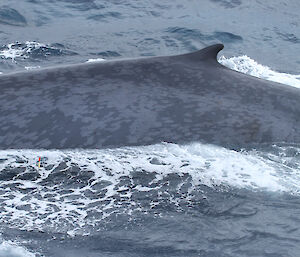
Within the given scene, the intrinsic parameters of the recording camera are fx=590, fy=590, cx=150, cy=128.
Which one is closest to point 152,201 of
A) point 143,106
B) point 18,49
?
point 143,106

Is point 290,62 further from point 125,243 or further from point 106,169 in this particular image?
point 125,243

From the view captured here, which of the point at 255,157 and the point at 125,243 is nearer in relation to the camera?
the point at 125,243

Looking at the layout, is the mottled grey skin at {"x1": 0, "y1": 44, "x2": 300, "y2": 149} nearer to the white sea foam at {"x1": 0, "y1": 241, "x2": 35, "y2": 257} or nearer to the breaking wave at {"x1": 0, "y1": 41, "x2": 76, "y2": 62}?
the white sea foam at {"x1": 0, "y1": 241, "x2": 35, "y2": 257}

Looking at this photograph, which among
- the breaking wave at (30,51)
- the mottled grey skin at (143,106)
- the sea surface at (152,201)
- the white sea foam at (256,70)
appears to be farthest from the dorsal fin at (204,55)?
the breaking wave at (30,51)

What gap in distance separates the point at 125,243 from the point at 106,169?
4.52 ft

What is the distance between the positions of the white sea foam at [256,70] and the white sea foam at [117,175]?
198 inches

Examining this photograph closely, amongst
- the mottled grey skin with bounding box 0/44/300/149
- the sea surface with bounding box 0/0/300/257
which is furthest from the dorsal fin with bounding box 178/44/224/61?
the sea surface with bounding box 0/0/300/257

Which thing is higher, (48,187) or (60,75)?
(60,75)

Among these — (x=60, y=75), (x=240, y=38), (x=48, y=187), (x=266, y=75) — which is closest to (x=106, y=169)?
(x=48, y=187)

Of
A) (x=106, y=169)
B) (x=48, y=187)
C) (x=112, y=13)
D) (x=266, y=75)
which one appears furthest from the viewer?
(x=112, y=13)

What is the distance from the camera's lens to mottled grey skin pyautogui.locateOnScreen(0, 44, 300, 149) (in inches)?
228

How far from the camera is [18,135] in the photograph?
5723 millimetres

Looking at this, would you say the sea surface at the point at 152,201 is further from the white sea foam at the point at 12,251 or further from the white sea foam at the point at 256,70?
the white sea foam at the point at 256,70

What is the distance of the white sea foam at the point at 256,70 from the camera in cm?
1092
